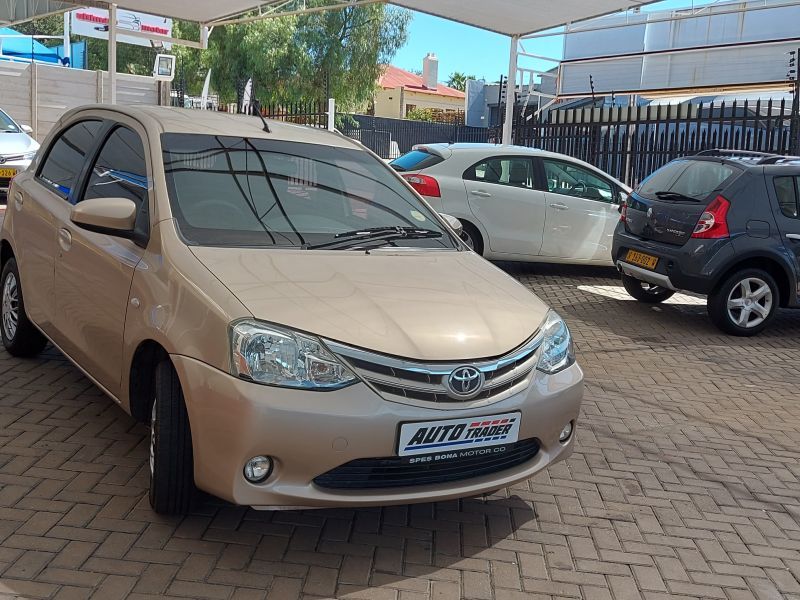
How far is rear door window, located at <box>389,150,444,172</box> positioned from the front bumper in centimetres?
753

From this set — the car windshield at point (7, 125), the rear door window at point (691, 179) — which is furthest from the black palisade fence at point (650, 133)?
the car windshield at point (7, 125)

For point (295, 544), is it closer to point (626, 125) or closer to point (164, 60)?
point (626, 125)

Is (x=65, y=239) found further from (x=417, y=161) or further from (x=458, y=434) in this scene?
(x=417, y=161)

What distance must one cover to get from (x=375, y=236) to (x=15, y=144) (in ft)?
40.2

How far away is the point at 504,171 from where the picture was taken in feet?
35.5

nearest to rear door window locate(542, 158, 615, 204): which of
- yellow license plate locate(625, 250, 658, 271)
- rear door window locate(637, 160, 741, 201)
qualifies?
rear door window locate(637, 160, 741, 201)

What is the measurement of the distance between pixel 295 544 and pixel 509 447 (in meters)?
0.95

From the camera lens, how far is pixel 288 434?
10.4 ft

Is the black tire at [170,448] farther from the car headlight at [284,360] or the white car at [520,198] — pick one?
the white car at [520,198]

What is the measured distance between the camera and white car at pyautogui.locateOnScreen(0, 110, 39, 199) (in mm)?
14297

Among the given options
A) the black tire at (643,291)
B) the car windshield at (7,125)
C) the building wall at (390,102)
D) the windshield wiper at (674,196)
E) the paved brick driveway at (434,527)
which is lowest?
the paved brick driveway at (434,527)

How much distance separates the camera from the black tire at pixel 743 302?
832 cm

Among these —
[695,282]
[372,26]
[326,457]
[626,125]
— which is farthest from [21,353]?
[372,26]

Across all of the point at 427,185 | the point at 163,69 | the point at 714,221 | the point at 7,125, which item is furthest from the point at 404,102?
the point at 714,221
